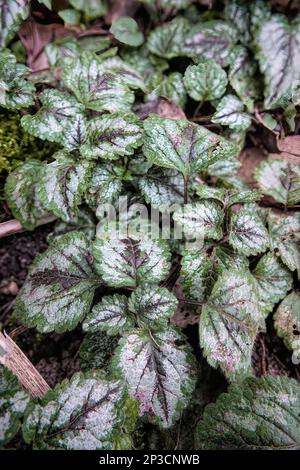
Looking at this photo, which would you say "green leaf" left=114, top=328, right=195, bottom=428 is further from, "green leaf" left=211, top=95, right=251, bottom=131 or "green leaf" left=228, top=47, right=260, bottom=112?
"green leaf" left=228, top=47, right=260, bottom=112

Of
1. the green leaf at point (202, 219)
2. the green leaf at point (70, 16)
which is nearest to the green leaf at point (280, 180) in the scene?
the green leaf at point (202, 219)

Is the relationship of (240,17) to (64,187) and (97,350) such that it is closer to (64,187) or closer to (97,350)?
(64,187)

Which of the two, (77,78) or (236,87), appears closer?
(77,78)

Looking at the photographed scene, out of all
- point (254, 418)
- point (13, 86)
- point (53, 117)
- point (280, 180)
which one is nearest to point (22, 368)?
point (254, 418)

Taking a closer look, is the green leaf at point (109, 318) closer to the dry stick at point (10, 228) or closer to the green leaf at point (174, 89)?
the dry stick at point (10, 228)

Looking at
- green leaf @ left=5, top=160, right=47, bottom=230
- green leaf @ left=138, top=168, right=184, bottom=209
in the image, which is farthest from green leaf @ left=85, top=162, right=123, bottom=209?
green leaf @ left=5, top=160, right=47, bottom=230

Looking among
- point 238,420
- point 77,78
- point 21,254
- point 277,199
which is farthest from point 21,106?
point 238,420
